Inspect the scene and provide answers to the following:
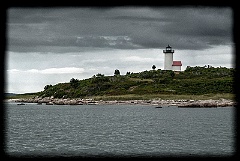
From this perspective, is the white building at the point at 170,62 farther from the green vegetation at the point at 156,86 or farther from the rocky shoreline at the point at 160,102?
the rocky shoreline at the point at 160,102

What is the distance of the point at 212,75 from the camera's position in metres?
121

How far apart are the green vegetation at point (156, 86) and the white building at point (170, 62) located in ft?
8.85

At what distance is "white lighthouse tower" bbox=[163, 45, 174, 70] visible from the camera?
12206 cm

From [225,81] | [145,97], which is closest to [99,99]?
[145,97]

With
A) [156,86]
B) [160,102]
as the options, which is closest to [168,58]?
[156,86]

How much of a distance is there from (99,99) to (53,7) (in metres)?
102

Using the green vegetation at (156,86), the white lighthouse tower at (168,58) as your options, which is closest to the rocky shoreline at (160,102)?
the green vegetation at (156,86)

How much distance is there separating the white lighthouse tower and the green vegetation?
2504 mm

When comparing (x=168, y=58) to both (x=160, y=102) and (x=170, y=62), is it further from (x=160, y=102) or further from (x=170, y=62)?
(x=160, y=102)

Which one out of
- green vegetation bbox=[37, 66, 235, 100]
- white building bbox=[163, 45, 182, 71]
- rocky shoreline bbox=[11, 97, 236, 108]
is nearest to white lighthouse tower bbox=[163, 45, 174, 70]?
white building bbox=[163, 45, 182, 71]

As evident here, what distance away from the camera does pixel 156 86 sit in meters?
108

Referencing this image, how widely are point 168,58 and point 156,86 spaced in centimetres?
1966

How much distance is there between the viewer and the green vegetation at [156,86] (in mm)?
98250

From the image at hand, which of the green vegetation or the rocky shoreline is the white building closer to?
the green vegetation
